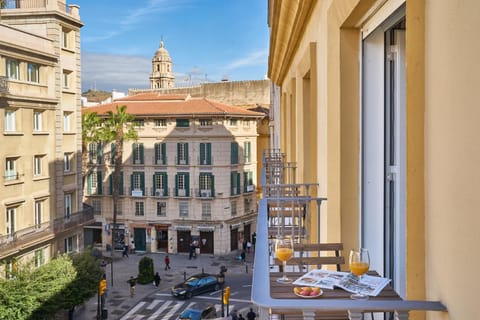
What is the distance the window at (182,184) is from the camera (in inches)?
1559

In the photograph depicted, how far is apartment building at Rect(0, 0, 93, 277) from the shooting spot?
21.5m

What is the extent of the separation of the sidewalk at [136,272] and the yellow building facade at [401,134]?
21203 mm

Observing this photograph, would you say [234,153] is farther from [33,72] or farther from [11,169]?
[11,169]

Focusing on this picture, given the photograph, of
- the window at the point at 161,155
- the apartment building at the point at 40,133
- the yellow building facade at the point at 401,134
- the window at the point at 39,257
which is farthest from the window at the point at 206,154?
the yellow building facade at the point at 401,134

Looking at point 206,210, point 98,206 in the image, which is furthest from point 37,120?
point 98,206

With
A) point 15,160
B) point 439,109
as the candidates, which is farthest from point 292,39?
point 15,160

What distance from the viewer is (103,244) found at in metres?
41.5

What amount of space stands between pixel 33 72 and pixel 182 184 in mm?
17540

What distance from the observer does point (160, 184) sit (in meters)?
40.1

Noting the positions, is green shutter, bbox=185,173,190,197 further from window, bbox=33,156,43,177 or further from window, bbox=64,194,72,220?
window, bbox=33,156,43,177

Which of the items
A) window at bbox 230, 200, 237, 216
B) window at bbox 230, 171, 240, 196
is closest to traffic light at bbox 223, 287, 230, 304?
window at bbox 230, 200, 237, 216

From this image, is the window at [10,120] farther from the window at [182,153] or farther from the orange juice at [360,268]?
the orange juice at [360,268]

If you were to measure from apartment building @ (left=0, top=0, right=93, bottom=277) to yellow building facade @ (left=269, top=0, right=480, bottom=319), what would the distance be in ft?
54.6

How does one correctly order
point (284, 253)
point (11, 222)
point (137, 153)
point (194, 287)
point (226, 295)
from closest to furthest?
1. point (284, 253)
2. point (11, 222)
3. point (226, 295)
4. point (194, 287)
5. point (137, 153)
